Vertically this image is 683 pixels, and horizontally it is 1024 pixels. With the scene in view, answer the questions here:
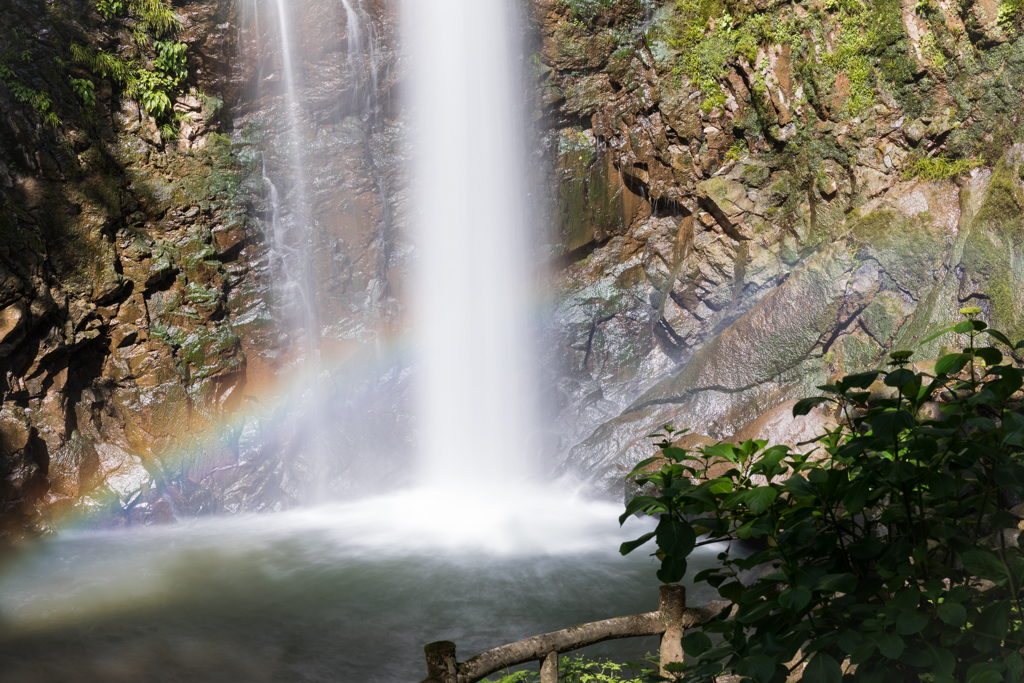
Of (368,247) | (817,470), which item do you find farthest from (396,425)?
(817,470)

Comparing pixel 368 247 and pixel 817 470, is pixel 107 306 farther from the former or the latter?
pixel 817 470

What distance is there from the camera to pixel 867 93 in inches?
453

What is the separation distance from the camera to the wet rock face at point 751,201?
10.3 m

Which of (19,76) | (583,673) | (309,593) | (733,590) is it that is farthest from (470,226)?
(733,590)

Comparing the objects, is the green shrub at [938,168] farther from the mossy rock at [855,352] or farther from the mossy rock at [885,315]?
the mossy rock at [855,352]

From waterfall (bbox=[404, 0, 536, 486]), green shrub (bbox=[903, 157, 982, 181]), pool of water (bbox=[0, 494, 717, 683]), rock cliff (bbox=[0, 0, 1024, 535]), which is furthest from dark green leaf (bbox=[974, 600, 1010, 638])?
green shrub (bbox=[903, 157, 982, 181])

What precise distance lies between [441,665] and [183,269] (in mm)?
10856

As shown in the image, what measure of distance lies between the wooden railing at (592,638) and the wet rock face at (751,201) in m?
6.81

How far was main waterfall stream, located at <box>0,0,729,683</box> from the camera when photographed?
562 cm

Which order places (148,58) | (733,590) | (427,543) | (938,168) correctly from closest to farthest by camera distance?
(733,590)
(427,543)
(938,168)
(148,58)

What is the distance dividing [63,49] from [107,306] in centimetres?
434

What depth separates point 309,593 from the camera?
6820 millimetres

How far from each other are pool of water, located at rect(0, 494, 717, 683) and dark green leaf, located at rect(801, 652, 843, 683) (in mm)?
4264

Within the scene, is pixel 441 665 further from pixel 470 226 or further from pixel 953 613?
pixel 470 226
